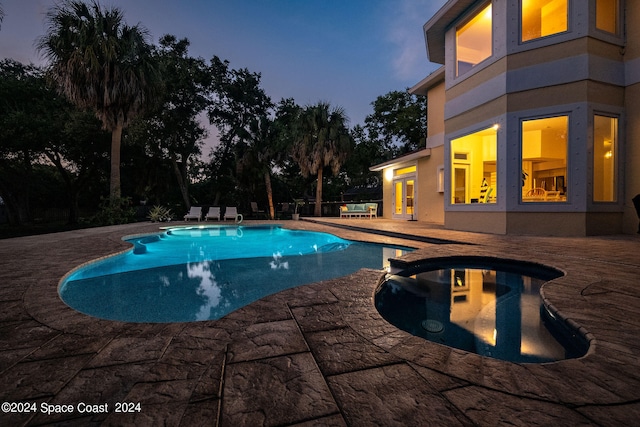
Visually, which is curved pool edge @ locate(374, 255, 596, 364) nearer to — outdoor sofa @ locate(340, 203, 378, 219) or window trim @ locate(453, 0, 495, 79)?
window trim @ locate(453, 0, 495, 79)

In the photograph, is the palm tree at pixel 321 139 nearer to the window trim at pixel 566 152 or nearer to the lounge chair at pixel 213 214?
the lounge chair at pixel 213 214

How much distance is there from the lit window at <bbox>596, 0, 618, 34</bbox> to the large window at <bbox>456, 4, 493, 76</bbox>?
8.01ft

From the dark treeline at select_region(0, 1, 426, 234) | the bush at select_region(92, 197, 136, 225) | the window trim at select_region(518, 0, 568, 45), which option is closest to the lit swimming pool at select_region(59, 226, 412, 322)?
the bush at select_region(92, 197, 136, 225)

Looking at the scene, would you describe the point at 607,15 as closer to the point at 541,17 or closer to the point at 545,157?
the point at 541,17

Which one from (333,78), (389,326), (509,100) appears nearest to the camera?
(389,326)

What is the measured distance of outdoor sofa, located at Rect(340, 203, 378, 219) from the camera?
1766 centimetres

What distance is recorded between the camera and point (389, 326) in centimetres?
224

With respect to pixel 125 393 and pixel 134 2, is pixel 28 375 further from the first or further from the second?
pixel 134 2

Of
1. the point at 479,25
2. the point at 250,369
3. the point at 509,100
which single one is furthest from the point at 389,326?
the point at 479,25

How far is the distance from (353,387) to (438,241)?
6214 mm

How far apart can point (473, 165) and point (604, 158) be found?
382 cm

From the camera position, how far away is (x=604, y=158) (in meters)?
7.15

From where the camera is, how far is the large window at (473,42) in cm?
869

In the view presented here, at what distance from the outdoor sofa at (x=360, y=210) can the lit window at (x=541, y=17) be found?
1127 cm
